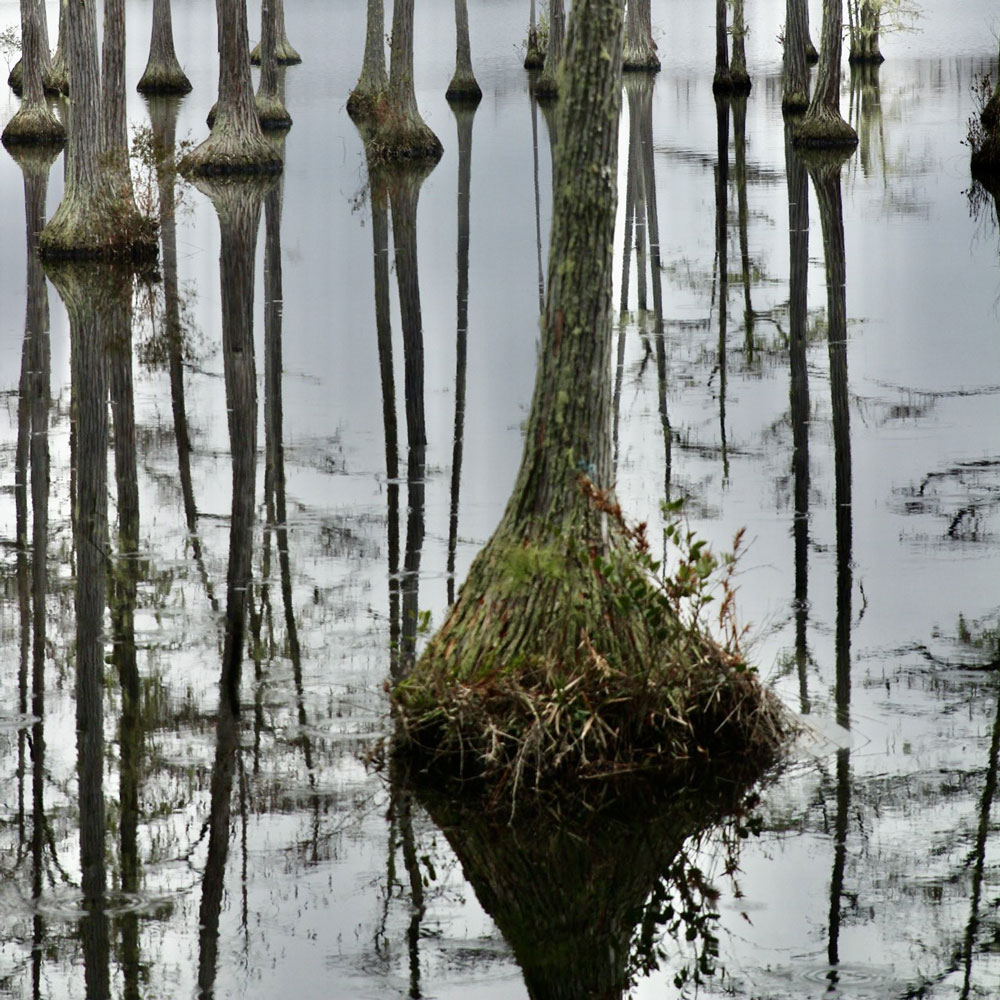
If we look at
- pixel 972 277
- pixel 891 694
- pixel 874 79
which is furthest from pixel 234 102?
pixel 874 79

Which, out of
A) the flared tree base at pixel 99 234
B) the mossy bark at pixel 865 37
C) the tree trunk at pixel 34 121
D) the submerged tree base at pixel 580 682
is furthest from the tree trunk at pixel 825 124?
the submerged tree base at pixel 580 682

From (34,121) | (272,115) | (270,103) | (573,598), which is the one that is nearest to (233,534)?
(573,598)

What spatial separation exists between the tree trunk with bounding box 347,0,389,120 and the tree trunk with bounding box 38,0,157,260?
14336mm

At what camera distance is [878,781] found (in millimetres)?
6387

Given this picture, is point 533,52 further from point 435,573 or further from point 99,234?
point 435,573

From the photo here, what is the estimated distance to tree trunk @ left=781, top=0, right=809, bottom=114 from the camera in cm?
3341

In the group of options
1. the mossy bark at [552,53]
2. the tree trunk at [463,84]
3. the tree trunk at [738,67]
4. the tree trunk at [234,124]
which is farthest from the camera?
the tree trunk at [738,67]

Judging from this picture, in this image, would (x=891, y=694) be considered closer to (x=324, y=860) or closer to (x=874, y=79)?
(x=324, y=860)

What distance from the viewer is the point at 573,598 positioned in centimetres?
669

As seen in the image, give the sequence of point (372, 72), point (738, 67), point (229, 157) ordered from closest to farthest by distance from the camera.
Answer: point (229, 157)
point (372, 72)
point (738, 67)

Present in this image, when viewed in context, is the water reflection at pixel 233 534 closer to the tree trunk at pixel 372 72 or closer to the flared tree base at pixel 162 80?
the tree trunk at pixel 372 72

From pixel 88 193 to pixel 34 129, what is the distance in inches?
616

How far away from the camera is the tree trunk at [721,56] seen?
41.2 m

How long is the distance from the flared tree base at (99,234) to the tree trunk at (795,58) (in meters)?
17.5
